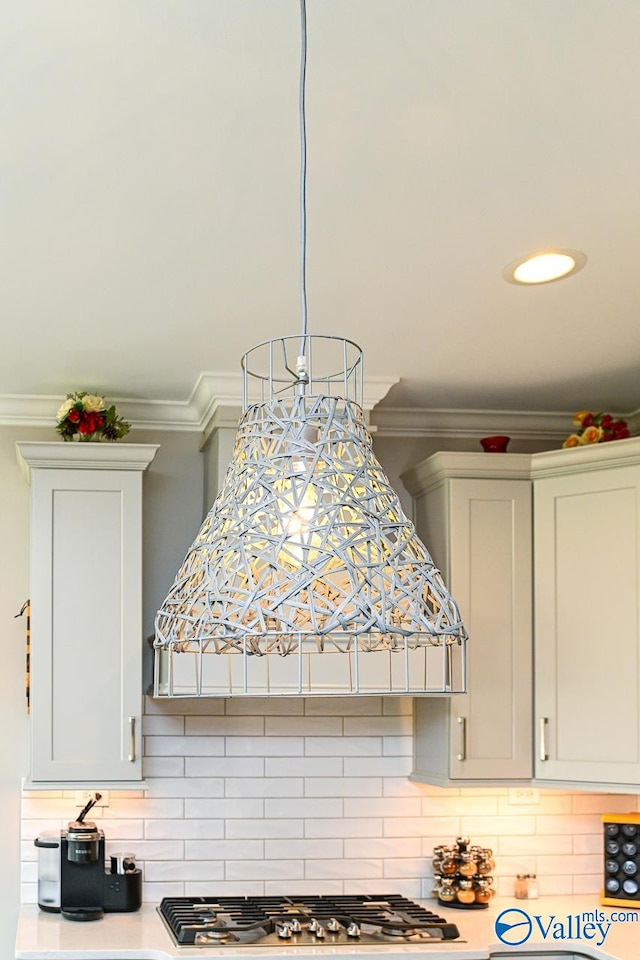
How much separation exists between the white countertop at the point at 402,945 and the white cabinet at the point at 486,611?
46cm

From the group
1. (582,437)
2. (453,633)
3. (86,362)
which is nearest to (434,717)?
(582,437)

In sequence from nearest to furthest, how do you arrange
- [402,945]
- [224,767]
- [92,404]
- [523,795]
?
[402,945] < [92,404] < [224,767] < [523,795]

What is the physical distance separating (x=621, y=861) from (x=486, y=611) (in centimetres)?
95

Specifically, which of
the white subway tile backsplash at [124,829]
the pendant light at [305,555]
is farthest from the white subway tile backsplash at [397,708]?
the pendant light at [305,555]

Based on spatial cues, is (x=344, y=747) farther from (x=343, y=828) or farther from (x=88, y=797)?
(x=88, y=797)

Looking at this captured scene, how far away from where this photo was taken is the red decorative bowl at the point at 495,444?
4.07 m

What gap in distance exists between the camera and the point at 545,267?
2807 mm

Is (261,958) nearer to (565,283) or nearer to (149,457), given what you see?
(149,457)

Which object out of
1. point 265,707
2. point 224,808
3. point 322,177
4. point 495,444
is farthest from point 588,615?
point 322,177

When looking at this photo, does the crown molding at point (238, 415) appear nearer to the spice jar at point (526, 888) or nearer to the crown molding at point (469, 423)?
the crown molding at point (469, 423)

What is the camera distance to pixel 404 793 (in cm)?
412

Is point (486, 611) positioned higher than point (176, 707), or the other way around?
point (486, 611)

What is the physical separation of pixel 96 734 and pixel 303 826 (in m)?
0.83

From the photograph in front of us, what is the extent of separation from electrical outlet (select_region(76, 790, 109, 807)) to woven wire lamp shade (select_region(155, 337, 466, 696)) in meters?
2.59
